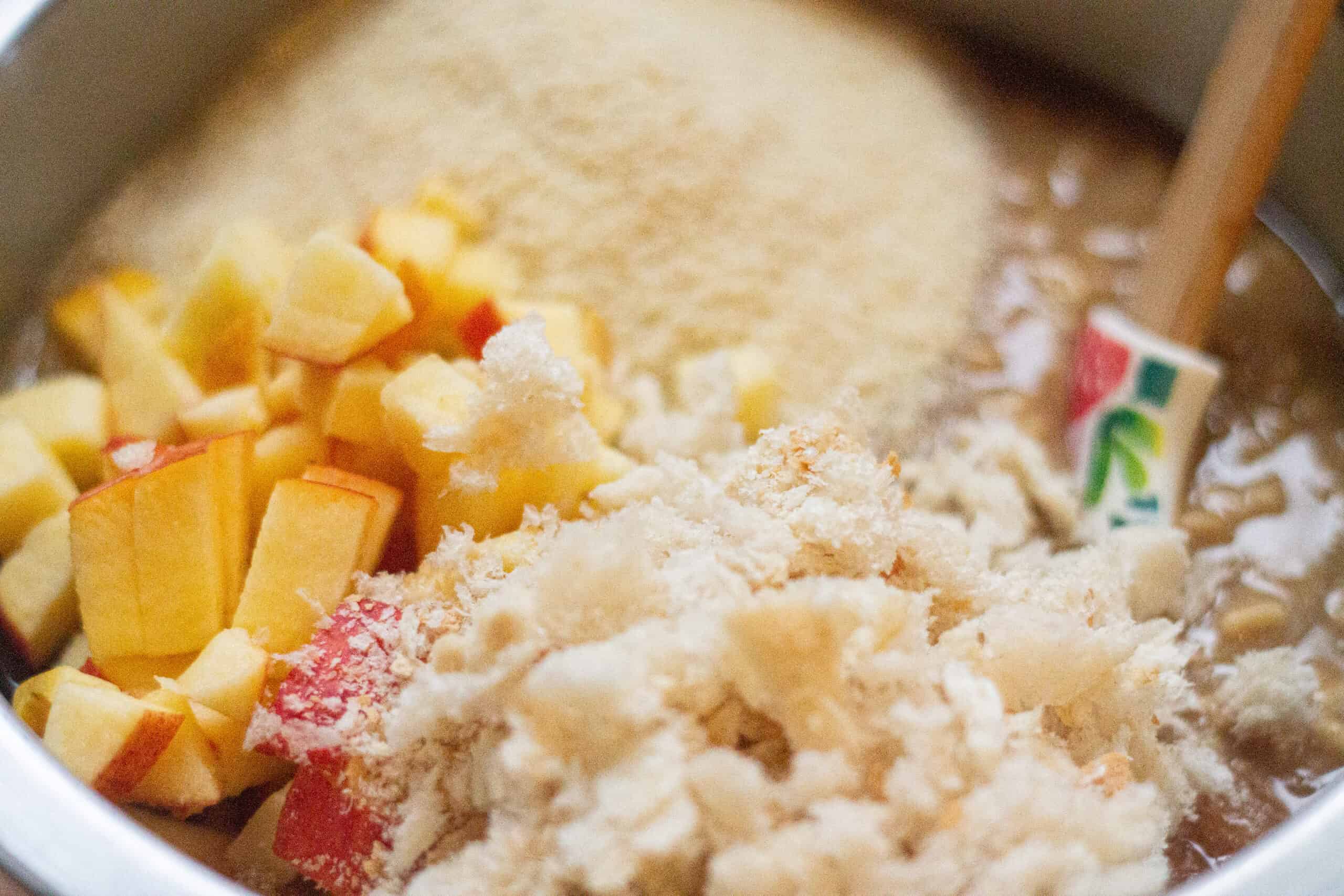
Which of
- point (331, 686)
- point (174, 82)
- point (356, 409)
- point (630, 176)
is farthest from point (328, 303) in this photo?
point (174, 82)

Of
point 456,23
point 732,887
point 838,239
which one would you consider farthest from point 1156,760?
point 456,23

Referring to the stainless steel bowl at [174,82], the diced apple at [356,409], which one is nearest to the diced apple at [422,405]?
the diced apple at [356,409]

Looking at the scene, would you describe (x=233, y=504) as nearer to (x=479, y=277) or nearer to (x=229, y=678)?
(x=229, y=678)

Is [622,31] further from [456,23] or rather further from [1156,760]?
[1156,760]

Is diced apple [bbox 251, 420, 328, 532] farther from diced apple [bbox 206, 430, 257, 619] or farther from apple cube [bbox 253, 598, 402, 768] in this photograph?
apple cube [bbox 253, 598, 402, 768]

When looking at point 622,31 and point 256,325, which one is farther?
point 622,31

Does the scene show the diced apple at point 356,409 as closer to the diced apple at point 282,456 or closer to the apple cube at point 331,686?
the diced apple at point 282,456
